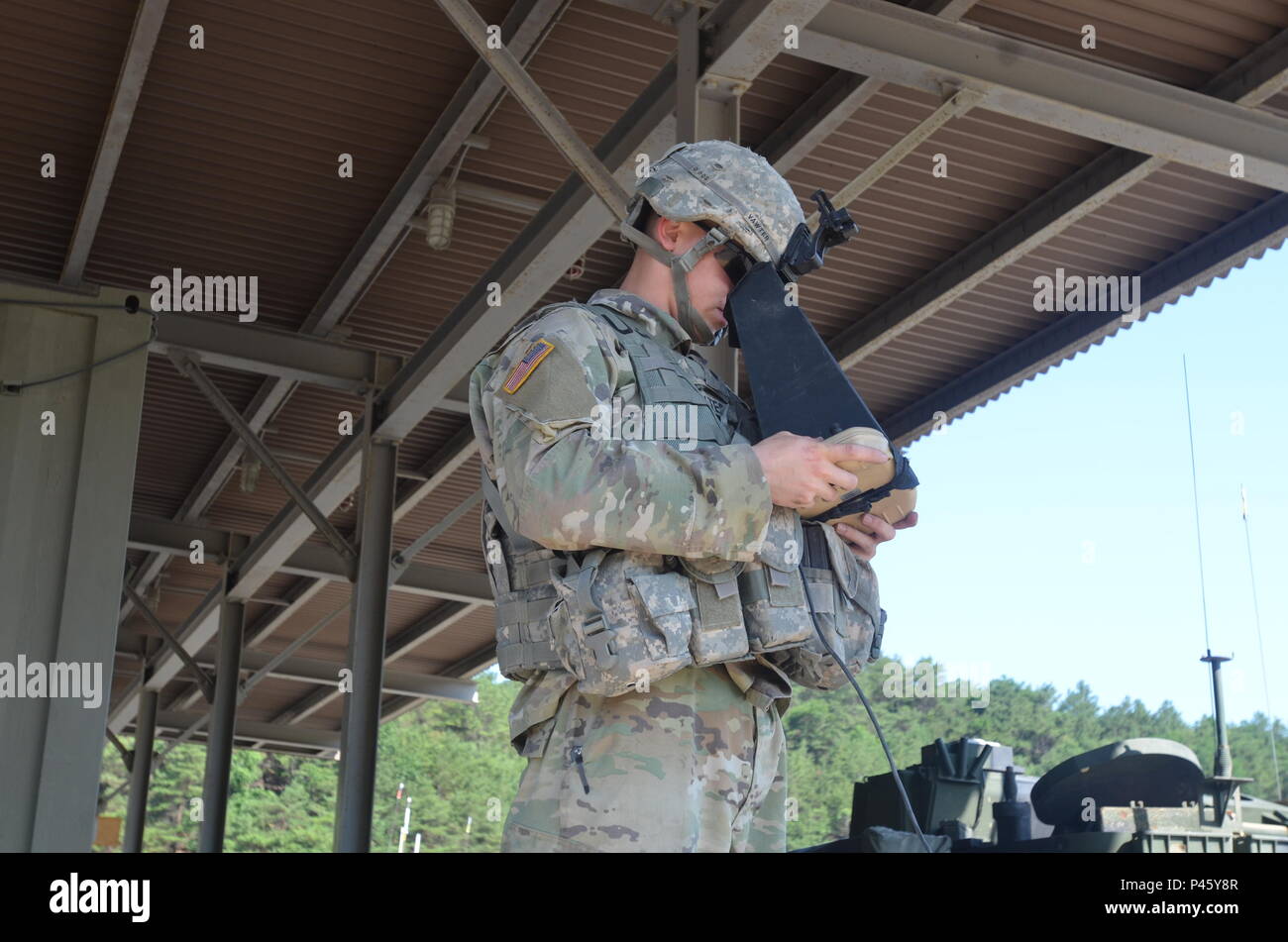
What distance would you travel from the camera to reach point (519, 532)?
233 cm

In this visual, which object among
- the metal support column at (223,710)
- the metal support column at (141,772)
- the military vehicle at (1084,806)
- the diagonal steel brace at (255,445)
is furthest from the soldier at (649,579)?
the metal support column at (141,772)

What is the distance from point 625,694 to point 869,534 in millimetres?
573

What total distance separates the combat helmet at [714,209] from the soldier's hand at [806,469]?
0.46m

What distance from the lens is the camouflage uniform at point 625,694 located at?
217cm

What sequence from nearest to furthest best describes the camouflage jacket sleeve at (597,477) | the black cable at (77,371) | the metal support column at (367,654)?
1. the camouflage jacket sleeve at (597,477)
2. the black cable at (77,371)
3. the metal support column at (367,654)

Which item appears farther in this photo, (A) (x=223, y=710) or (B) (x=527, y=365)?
(A) (x=223, y=710)

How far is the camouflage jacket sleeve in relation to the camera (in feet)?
7.10

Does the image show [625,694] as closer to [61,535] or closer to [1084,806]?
[1084,806]

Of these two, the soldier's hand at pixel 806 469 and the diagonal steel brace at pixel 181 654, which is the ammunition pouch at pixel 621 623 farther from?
the diagonal steel brace at pixel 181 654

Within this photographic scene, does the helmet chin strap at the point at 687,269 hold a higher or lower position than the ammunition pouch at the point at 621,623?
higher

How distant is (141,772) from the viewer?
17.1 metres

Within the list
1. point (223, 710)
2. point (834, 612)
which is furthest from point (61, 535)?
point (223, 710)
